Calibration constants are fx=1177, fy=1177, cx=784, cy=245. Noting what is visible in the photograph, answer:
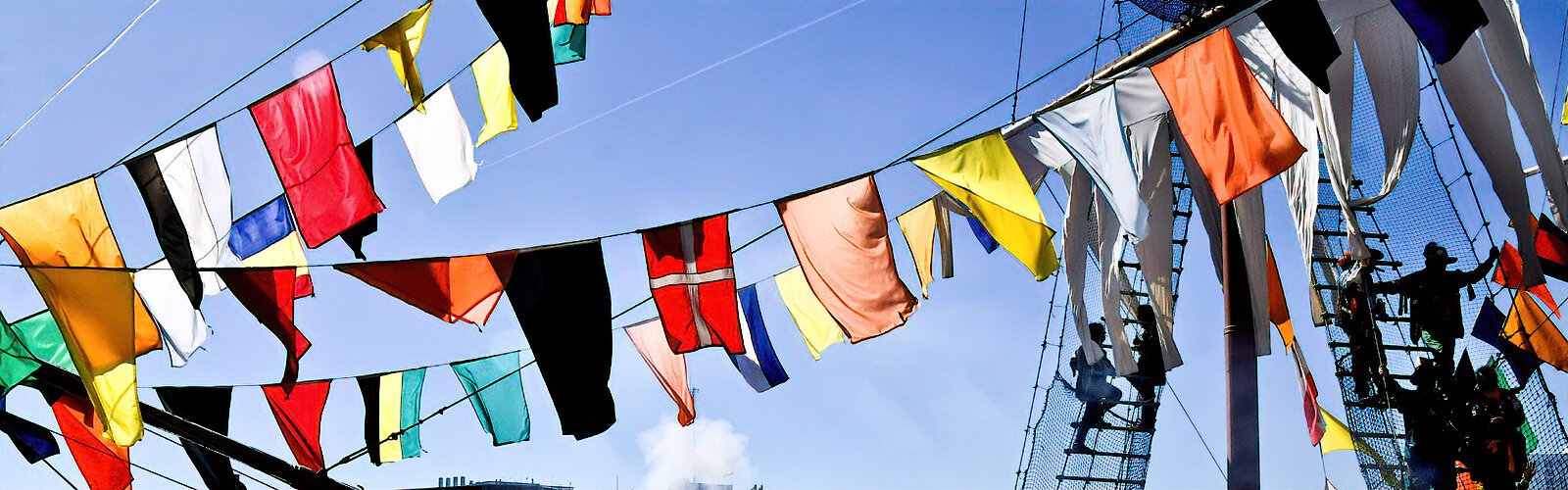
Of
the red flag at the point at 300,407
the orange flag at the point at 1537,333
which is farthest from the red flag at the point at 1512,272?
the red flag at the point at 300,407

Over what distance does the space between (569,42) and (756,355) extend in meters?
2.74

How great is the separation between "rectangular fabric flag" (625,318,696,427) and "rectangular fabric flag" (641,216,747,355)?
4.73ft

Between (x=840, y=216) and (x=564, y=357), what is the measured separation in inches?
71.6

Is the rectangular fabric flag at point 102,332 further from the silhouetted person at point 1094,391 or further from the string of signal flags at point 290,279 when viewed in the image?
the silhouetted person at point 1094,391

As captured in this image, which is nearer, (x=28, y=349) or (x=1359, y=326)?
(x=28, y=349)

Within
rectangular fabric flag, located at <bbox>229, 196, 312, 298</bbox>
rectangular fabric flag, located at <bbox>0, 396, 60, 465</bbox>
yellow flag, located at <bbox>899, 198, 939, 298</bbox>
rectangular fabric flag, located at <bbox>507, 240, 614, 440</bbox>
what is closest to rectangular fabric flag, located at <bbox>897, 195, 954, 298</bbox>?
yellow flag, located at <bbox>899, 198, 939, 298</bbox>

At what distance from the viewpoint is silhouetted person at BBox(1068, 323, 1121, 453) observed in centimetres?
1235

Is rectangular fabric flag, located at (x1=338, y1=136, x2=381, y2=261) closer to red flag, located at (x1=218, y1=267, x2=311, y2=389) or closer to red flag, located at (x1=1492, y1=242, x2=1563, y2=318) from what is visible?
red flag, located at (x1=218, y1=267, x2=311, y2=389)

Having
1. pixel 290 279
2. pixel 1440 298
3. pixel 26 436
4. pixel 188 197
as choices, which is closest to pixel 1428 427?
pixel 1440 298

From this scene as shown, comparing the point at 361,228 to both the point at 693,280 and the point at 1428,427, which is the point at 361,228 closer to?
the point at 693,280

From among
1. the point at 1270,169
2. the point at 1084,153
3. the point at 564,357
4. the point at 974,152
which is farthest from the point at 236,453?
the point at 1270,169

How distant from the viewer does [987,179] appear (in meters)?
6.70

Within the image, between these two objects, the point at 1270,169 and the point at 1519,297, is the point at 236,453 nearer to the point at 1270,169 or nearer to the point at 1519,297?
the point at 1270,169

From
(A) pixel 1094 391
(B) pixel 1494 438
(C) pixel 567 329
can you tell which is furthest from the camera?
(A) pixel 1094 391
